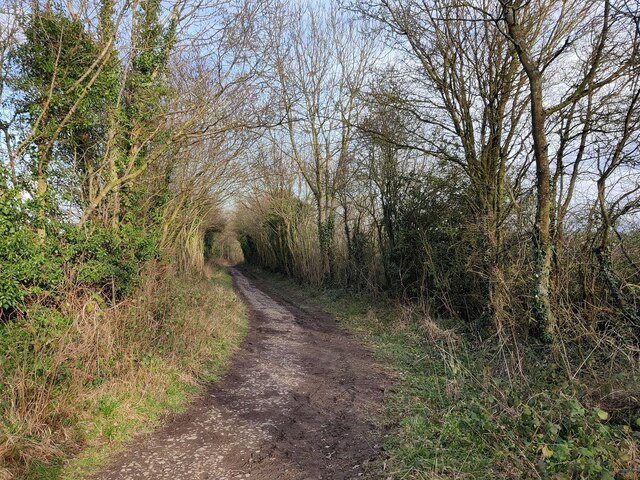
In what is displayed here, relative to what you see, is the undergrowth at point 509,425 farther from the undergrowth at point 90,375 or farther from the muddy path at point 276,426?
the undergrowth at point 90,375

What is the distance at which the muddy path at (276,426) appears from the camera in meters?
3.91

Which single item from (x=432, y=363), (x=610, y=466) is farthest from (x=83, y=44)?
(x=610, y=466)

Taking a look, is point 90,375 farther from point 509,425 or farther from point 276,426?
point 509,425

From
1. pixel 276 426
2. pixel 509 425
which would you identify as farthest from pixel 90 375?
pixel 509 425

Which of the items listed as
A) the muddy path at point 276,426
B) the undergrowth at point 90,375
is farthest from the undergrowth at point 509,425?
the undergrowth at point 90,375

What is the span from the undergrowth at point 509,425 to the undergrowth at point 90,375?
3056mm

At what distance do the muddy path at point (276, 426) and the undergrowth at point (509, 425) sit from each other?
0.39 metres

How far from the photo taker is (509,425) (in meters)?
3.90

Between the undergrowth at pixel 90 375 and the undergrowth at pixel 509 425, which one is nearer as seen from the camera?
the undergrowth at pixel 509 425

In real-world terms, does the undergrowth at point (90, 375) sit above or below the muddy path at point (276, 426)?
above

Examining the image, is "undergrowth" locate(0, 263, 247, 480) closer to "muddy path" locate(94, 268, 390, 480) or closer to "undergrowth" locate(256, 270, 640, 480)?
"muddy path" locate(94, 268, 390, 480)

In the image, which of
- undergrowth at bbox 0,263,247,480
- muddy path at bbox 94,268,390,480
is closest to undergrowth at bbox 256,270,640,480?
muddy path at bbox 94,268,390,480

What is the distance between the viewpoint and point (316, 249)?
2105 cm

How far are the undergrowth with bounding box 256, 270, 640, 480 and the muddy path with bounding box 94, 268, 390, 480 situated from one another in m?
0.39
